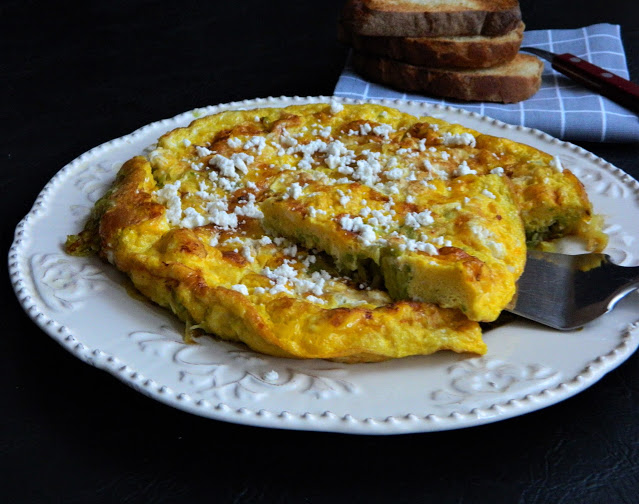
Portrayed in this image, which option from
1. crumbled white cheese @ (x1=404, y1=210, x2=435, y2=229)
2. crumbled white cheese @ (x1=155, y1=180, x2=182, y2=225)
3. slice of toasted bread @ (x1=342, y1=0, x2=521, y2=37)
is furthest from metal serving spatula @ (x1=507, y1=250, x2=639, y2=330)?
slice of toasted bread @ (x1=342, y1=0, x2=521, y2=37)

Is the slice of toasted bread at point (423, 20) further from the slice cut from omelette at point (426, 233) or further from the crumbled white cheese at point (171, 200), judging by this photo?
the crumbled white cheese at point (171, 200)

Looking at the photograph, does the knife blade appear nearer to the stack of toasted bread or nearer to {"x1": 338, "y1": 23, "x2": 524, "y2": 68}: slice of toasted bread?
the stack of toasted bread

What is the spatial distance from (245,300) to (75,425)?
2.35 ft

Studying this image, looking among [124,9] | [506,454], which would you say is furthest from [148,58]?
[506,454]

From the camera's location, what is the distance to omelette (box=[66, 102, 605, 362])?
9.00 ft

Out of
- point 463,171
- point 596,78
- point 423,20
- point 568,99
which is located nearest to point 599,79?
point 596,78

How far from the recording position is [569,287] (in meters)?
3.01

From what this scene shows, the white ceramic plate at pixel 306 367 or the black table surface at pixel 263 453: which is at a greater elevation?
the white ceramic plate at pixel 306 367

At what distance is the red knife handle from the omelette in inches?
58.5

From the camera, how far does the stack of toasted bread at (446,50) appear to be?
492 cm

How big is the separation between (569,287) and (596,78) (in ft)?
7.97

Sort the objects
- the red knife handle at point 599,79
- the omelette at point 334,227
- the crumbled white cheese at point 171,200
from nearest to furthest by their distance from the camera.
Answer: the omelette at point 334,227
the crumbled white cheese at point 171,200
the red knife handle at point 599,79

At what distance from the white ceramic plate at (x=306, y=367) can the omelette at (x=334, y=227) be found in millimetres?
72

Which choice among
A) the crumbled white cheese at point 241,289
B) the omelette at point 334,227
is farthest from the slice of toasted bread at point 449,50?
the crumbled white cheese at point 241,289
